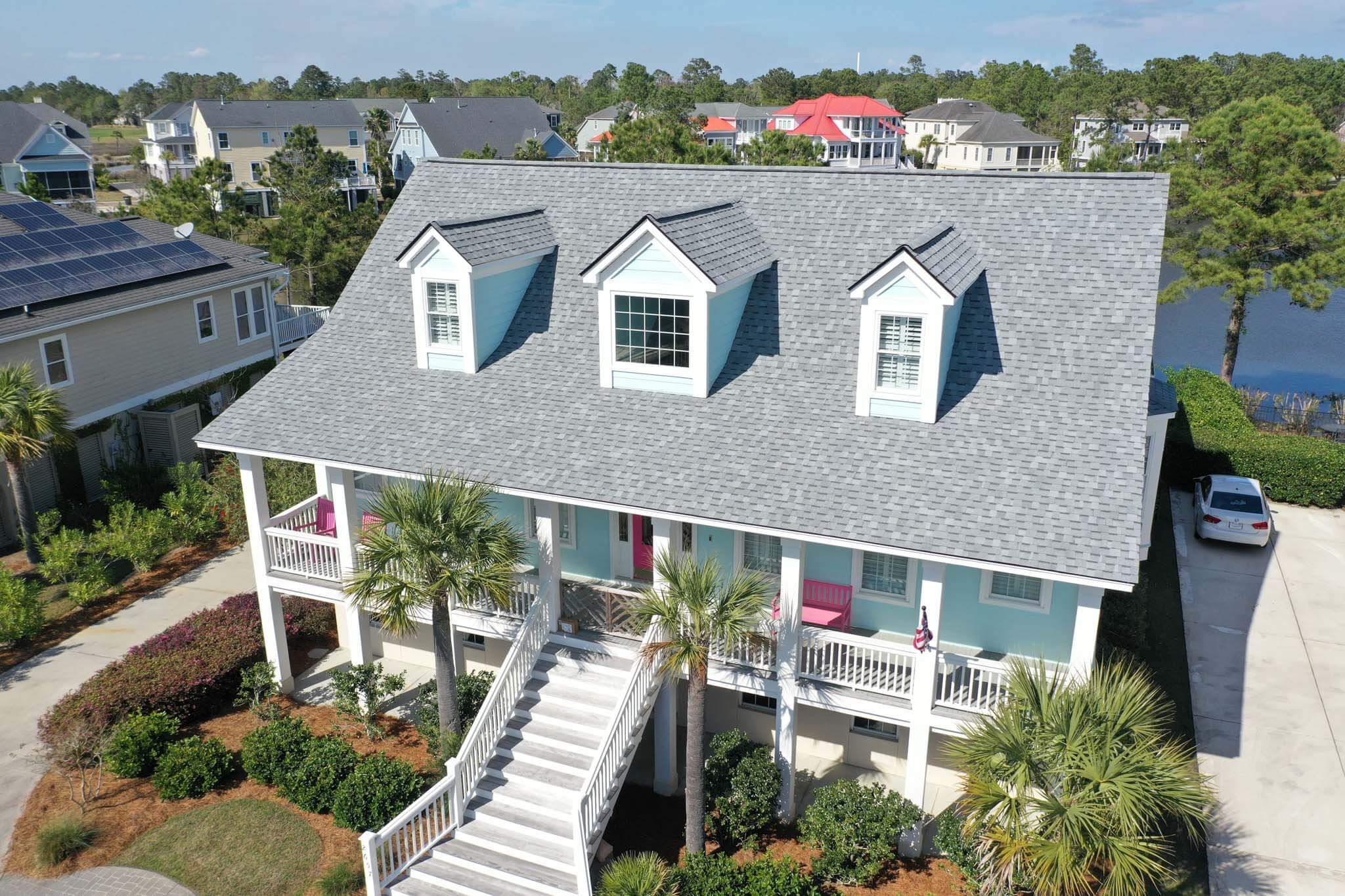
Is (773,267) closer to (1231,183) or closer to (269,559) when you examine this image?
(269,559)

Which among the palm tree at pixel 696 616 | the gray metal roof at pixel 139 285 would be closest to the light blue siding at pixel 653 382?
the palm tree at pixel 696 616

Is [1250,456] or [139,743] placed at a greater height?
[1250,456]

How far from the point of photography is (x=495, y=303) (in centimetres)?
1739

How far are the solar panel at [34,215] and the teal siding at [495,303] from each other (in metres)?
19.6

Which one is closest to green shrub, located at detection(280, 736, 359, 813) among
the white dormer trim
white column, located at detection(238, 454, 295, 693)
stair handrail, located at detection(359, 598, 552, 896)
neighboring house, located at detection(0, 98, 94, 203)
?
stair handrail, located at detection(359, 598, 552, 896)

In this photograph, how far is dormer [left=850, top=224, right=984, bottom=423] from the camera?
13.7 m

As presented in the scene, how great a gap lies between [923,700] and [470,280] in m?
10.2

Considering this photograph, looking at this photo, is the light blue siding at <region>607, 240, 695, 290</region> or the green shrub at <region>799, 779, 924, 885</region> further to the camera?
the light blue siding at <region>607, 240, 695, 290</region>

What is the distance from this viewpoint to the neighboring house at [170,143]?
9550 centimetres

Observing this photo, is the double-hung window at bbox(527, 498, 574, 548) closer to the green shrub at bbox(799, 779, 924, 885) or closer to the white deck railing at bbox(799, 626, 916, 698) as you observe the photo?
the white deck railing at bbox(799, 626, 916, 698)

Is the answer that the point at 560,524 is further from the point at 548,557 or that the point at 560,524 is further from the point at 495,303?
the point at 495,303

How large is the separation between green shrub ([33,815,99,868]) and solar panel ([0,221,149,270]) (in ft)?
57.2

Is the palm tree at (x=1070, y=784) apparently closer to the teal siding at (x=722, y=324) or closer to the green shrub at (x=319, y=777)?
the teal siding at (x=722, y=324)

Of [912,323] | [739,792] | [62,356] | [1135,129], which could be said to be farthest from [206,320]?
[1135,129]
